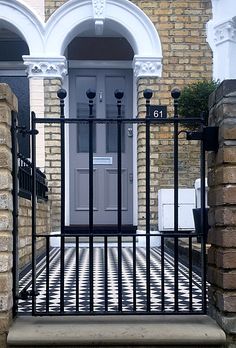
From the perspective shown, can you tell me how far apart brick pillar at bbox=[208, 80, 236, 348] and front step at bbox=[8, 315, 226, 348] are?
12 cm

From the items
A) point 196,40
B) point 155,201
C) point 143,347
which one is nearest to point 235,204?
point 143,347

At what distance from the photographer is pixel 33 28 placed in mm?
8312

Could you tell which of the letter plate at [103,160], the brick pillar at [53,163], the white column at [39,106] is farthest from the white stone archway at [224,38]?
the white column at [39,106]

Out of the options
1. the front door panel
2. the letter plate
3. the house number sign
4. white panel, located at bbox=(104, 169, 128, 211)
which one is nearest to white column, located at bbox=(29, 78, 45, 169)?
the front door panel

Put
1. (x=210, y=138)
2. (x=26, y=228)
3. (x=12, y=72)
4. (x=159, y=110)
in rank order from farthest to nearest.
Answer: (x=12, y=72), (x=159, y=110), (x=26, y=228), (x=210, y=138)

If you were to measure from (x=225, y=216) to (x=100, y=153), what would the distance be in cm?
625

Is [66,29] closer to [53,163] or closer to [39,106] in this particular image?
[39,106]

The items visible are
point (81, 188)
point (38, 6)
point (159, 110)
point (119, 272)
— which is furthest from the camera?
point (81, 188)

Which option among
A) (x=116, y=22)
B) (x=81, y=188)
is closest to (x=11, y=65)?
(x=116, y=22)

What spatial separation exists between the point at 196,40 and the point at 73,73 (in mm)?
2211

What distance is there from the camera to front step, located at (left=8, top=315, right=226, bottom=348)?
2.83 metres

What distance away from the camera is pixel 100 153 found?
29.8 feet

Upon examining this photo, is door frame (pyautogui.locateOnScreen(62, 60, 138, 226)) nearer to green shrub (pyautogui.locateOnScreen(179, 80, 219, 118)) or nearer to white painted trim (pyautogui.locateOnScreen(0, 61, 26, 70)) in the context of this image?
white painted trim (pyautogui.locateOnScreen(0, 61, 26, 70))

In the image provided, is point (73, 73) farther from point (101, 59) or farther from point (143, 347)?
point (143, 347)
